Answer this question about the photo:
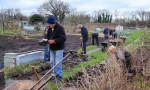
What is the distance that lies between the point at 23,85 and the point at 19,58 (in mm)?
3763

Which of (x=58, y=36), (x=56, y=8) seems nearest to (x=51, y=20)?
(x=58, y=36)

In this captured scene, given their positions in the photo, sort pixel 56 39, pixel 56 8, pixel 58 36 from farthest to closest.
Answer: pixel 56 8 < pixel 58 36 < pixel 56 39

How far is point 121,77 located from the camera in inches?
147

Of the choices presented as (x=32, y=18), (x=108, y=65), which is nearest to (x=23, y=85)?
(x=108, y=65)

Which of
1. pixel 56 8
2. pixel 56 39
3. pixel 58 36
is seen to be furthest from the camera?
pixel 56 8

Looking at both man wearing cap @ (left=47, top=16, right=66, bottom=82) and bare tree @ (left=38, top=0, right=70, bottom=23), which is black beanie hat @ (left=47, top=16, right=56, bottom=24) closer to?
man wearing cap @ (left=47, top=16, right=66, bottom=82)

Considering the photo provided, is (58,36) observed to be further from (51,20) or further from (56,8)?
(56,8)

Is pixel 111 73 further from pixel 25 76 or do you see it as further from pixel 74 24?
pixel 74 24

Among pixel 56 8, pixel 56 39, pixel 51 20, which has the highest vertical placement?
pixel 56 8

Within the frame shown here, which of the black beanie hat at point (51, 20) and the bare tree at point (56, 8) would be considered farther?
the bare tree at point (56, 8)

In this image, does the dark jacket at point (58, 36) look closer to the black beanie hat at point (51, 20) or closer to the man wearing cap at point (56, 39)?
the man wearing cap at point (56, 39)

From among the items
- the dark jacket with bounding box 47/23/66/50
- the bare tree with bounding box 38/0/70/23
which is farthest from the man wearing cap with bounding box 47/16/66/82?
the bare tree with bounding box 38/0/70/23

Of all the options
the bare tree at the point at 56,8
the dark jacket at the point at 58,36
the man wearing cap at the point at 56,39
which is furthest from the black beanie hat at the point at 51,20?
the bare tree at the point at 56,8

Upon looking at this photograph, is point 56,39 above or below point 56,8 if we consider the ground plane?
below
